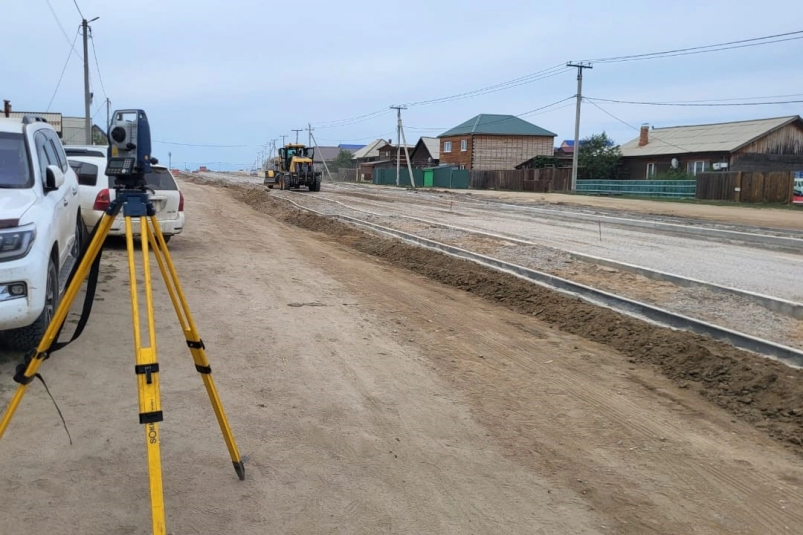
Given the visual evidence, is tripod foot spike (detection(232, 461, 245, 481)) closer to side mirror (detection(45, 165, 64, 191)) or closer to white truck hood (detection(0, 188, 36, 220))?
white truck hood (detection(0, 188, 36, 220))

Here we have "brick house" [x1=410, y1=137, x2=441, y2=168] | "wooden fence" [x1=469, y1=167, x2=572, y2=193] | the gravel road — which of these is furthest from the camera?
"brick house" [x1=410, y1=137, x2=441, y2=168]

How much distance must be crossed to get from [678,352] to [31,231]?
5874 millimetres

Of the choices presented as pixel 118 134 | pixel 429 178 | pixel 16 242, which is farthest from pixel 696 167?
pixel 118 134

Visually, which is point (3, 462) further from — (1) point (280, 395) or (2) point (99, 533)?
(1) point (280, 395)

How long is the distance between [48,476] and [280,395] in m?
1.82

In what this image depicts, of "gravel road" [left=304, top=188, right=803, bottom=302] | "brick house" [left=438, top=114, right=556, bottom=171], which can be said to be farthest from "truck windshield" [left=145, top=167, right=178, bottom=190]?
"brick house" [left=438, top=114, right=556, bottom=171]

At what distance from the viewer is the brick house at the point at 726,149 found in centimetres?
5144

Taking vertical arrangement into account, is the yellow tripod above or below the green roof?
below

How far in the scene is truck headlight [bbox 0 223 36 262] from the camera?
17.7ft

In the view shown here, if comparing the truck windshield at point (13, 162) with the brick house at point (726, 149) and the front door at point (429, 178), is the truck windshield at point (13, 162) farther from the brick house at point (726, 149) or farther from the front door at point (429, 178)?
the front door at point (429, 178)

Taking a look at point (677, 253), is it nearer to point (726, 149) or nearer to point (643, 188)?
point (643, 188)

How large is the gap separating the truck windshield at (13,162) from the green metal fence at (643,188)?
42040 mm

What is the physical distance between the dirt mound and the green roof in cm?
6318

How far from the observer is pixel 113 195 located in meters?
11.3
